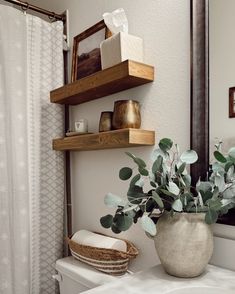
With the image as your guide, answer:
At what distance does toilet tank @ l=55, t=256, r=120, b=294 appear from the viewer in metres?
1.15

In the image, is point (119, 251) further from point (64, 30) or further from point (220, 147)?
point (64, 30)

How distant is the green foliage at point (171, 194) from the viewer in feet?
2.66

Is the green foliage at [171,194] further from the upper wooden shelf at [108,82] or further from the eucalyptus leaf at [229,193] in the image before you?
the upper wooden shelf at [108,82]

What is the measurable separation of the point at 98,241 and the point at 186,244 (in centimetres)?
55

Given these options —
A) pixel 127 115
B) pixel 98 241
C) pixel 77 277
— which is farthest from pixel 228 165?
pixel 77 277

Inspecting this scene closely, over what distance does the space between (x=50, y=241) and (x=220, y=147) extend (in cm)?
104

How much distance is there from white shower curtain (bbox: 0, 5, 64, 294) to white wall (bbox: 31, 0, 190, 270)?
0.51ft

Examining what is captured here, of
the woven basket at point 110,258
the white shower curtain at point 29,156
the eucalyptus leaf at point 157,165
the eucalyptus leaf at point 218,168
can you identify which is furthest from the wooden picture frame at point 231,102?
the white shower curtain at point 29,156

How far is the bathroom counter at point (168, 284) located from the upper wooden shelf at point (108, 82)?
0.70 m

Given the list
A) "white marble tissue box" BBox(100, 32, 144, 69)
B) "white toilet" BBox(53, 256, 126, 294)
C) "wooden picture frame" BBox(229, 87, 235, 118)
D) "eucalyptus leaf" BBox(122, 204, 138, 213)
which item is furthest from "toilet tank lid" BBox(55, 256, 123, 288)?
"white marble tissue box" BBox(100, 32, 144, 69)

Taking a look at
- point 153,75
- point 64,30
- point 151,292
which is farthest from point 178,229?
point 64,30

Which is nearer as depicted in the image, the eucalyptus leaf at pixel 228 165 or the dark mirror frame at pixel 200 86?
the eucalyptus leaf at pixel 228 165

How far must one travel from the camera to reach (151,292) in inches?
29.6

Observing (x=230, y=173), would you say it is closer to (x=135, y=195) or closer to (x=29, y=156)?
(x=135, y=195)
